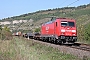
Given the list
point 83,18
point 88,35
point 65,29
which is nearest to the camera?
point 65,29

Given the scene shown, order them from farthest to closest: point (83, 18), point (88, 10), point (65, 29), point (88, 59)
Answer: point (88, 10), point (83, 18), point (65, 29), point (88, 59)

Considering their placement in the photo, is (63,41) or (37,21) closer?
(63,41)

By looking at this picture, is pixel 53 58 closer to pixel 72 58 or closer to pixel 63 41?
pixel 72 58

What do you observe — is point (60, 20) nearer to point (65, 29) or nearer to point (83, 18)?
point (65, 29)

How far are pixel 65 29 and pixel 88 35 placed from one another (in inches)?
1533

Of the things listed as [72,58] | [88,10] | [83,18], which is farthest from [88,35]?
[88,10]

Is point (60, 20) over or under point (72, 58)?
over

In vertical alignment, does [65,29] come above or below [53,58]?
above

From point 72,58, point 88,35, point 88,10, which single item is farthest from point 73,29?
point 88,10

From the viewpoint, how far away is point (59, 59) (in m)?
14.5

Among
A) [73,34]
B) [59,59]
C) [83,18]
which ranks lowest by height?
[59,59]

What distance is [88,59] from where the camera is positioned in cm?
1402

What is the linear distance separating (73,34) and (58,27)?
6.34 feet

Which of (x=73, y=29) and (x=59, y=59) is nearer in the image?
(x=59, y=59)
